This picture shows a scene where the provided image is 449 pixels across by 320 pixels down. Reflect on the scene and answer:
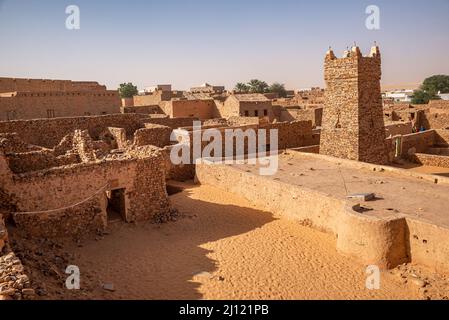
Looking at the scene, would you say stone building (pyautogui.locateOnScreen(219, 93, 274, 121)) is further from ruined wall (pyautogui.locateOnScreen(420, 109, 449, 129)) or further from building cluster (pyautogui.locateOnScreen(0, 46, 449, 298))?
ruined wall (pyautogui.locateOnScreen(420, 109, 449, 129))

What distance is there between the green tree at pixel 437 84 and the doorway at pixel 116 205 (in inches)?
2924

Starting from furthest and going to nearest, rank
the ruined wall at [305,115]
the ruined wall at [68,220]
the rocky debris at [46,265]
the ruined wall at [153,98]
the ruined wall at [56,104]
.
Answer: the ruined wall at [153,98]
the ruined wall at [305,115]
the ruined wall at [56,104]
the ruined wall at [68,220]
the rocky debris at [46,265]

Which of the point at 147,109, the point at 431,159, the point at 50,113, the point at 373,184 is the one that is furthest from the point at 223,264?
the point at 147,109

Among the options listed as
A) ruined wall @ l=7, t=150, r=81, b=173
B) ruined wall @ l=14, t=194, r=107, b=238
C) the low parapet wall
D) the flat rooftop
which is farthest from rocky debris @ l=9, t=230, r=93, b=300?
the flat rooftop

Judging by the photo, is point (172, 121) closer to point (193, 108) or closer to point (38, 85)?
point (193, 108)

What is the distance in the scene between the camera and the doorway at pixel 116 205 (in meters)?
11.2

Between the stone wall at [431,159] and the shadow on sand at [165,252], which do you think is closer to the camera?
the shadow on sand at [165,252]

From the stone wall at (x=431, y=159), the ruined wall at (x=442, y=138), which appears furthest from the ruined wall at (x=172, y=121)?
the ruined wall at (x=442, y=138)

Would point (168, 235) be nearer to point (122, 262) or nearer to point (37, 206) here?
point (122, 262)

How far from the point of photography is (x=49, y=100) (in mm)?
21766

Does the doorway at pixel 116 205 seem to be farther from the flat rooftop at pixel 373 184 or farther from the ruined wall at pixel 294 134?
the ruined wall at pixel 294 134
